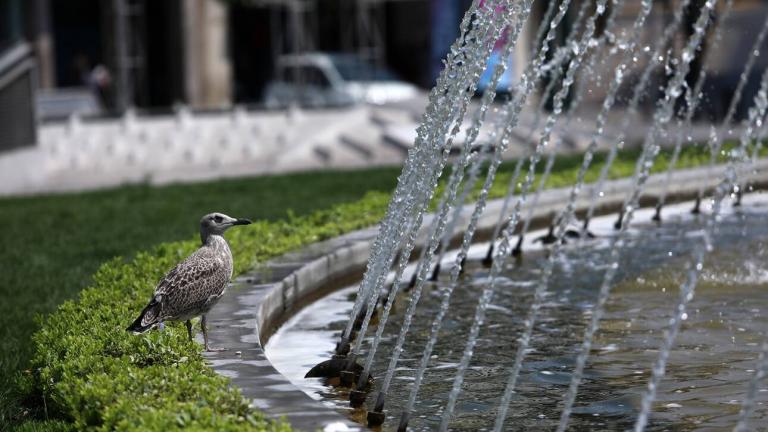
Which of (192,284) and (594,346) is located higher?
(192,284)

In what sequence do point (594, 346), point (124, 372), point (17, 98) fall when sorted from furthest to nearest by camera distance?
point (17, 98), point (594, 346), point (124, 372)

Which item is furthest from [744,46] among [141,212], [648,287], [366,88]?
[648,287]

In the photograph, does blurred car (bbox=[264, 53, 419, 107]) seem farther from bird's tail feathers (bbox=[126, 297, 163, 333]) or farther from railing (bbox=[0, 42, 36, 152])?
bird's tail feathers (bbox=[126, 297, 163, 333])

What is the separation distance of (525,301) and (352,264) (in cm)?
149

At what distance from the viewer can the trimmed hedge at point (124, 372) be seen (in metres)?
5.37

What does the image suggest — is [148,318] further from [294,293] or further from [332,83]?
[332,83]

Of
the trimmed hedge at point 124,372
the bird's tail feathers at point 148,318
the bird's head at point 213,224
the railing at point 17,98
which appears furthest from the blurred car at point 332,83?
the bird's tail feathers at point 148,318

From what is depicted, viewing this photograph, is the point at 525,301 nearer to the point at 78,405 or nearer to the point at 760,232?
the point at 760,232

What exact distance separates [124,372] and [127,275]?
8.77 ft

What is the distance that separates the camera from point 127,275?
8.65 metres

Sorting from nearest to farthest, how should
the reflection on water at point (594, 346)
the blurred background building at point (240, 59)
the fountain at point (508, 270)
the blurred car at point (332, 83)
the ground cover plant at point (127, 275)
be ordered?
the ground cover plant at point (127, 275) < the fountain at point (508, 270) < the reflection on water at point (594, 346) < the blurred background building at point (240, 59) < the blurred car at point (332, 83)

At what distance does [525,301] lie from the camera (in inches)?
363

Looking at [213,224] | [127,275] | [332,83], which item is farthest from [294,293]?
[332,83]

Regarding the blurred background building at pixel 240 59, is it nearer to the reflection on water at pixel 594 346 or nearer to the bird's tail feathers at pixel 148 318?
the reflection on water at pixel 594 346
